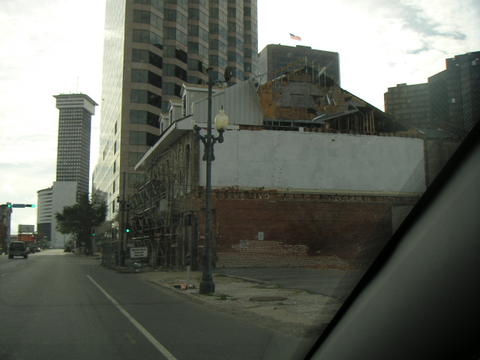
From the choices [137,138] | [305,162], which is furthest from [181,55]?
[305,162]

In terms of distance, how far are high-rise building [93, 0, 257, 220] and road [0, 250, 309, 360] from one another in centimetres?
4718

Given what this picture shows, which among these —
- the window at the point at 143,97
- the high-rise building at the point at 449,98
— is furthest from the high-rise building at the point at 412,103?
the window at the point at 143,97

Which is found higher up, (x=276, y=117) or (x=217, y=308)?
(x=276, y=117)

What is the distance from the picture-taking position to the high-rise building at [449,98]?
2191mm

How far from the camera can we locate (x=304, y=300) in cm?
1166

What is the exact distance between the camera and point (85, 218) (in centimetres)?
8119

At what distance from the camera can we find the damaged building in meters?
26.7

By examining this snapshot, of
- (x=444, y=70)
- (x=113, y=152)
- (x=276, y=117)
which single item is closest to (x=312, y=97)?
(x=276, y=117)

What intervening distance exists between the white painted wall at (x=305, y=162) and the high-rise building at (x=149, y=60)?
1297 inches

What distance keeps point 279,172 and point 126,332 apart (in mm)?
20563

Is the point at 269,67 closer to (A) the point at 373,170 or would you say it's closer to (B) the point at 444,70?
(A) the point at 373,170

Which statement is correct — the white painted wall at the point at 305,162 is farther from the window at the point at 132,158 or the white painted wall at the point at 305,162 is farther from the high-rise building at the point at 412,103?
the window at the point at 132,158

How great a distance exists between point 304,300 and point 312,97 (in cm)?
2201

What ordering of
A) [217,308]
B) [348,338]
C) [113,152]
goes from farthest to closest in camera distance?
[113,152]
[217,308]
[348,338]
